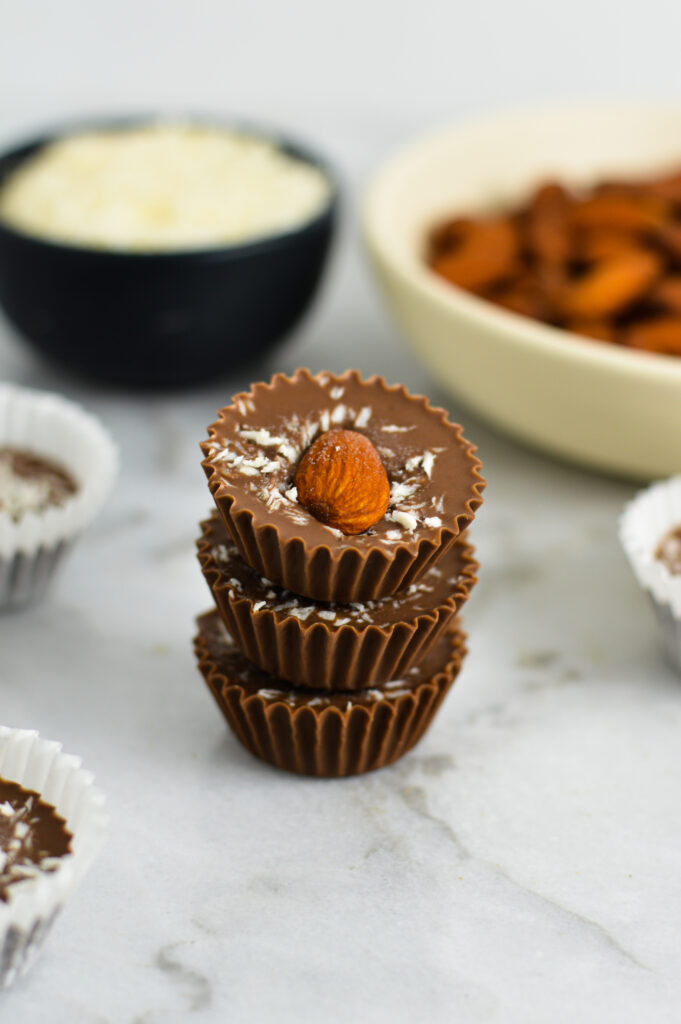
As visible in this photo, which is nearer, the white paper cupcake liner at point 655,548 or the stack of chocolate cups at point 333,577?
the stack of chocolate cups at point 333,577

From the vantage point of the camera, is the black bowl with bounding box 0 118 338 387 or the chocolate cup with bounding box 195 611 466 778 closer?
the chocolate cup with bounding box 195 611 466 778

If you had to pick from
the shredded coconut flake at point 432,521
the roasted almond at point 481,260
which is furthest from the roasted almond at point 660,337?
the shredded coconut flake at point 432,521

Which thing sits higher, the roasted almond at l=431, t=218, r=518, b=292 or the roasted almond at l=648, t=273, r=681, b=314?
the roasted almond at l=648, t=273, r=681, b=314

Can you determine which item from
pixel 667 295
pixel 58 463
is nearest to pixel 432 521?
pixel 58 463

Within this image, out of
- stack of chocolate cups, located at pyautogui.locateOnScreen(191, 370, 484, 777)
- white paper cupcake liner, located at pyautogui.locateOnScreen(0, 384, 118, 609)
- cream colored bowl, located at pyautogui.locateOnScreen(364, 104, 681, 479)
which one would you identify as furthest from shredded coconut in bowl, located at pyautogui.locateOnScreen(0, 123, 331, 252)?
stack of chocolate cups, located at pyautogui.locateOnScreen(191, 370, 484, 777)

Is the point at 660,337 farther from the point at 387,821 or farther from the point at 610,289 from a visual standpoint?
the point at 387,821

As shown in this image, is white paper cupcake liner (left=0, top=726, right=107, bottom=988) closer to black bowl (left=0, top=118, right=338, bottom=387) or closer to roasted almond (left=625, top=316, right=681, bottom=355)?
black bowl (left=0, top=118, right=338, bottom=387)

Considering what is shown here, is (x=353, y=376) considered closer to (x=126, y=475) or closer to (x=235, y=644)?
(x=235, y=644)

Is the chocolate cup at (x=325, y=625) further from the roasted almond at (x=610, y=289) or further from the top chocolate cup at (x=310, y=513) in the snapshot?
the roasted almond at (x=610, y=289)
